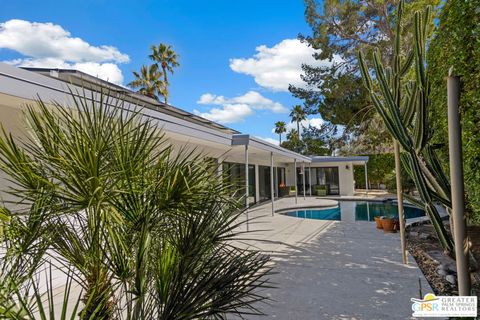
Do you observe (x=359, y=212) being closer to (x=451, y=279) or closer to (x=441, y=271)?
(x=441, y=271)

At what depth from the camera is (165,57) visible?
2842 centimetres

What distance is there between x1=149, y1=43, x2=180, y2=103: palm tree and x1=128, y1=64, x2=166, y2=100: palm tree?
38.6 inches

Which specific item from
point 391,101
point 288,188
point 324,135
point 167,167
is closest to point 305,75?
point 324,135

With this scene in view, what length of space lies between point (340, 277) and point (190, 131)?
5.13 m

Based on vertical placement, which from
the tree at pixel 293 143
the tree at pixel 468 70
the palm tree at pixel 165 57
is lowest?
the tree at pixel 468 70

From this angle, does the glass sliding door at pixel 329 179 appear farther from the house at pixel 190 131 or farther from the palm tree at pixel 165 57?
the palm tree at pixel 165 57

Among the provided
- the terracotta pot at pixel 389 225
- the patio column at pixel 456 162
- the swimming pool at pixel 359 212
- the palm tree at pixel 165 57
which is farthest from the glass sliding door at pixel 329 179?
the patio column at pixel 456 162

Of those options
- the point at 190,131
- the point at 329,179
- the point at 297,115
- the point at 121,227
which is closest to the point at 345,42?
the point at 190,131

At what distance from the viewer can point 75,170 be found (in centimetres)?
198

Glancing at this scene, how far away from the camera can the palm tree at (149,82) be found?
1051 inches

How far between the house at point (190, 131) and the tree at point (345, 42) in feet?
15.3

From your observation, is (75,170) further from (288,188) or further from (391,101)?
(288,188)

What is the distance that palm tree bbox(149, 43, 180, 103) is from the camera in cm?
2823

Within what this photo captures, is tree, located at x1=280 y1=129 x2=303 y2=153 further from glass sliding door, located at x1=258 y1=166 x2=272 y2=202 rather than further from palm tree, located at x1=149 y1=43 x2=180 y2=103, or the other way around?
palm tree, located at x1=149 y1=43 x2=180 y2=103
